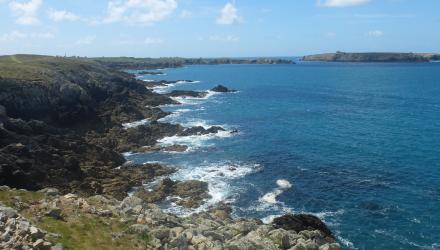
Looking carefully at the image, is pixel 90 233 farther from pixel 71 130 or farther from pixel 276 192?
pixel 71 130

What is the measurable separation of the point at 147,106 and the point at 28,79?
3436cm

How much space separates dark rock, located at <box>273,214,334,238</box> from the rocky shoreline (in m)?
0.09

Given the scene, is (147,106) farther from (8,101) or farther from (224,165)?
(224,165)

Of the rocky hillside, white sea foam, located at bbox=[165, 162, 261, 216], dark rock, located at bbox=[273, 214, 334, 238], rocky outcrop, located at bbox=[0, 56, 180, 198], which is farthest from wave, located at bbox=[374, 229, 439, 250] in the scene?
rocky outcrop, located at bbox=[0, 56, 180, 198]

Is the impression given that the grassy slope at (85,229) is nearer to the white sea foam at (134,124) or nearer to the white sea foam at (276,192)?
the white sea foam at (276,192)

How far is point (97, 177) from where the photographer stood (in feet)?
180

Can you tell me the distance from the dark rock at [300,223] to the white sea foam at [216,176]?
10.1 m

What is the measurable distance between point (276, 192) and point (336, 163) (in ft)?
48.8

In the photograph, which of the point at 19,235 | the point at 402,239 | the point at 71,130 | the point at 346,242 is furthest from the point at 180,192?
the point at 71,130

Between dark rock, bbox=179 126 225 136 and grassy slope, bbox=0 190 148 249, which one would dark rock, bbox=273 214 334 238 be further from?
dark rock, bbox=179 126 225 136

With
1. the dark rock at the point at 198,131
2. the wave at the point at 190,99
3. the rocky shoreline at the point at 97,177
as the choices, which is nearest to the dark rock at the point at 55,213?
the rocky shoreline at the point at 97,177

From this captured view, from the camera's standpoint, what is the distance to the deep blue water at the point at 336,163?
1724 inches

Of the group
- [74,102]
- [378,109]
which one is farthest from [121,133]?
[378,109]

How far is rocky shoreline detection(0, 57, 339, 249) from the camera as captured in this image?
87.7 feet
